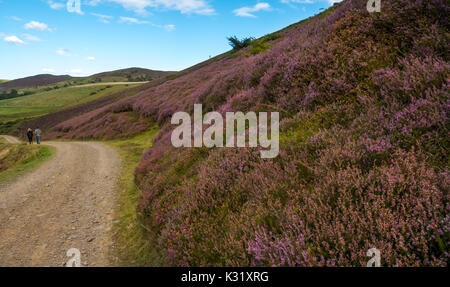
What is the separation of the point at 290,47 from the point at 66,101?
444 ft

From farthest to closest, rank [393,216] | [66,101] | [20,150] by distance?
[66,101]
[20,150]
[393,216]

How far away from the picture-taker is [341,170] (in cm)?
324

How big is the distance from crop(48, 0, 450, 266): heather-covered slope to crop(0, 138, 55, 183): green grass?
11.1 m

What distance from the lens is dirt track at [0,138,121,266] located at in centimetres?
588

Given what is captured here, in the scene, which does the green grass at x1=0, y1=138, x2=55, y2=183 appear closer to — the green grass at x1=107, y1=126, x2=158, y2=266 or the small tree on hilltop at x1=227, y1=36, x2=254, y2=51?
the green grass at x1=107, y1=126, x2=158, y2=266

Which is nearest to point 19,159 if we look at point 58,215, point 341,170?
point 58,215

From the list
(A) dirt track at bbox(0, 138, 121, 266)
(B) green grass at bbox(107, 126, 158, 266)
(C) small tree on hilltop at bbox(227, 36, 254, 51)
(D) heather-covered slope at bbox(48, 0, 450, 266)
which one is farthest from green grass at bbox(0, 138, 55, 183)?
(C) small tree on hilltop at bbox(227, 36, 254, 51)

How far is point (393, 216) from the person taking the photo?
2.48 metres

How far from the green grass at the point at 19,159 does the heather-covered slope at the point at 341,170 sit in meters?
11.1

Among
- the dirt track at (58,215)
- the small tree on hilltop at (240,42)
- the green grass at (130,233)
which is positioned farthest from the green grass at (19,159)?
the small tree on hilltop at (240,42)

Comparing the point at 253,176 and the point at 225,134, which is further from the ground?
the point at 225,134
